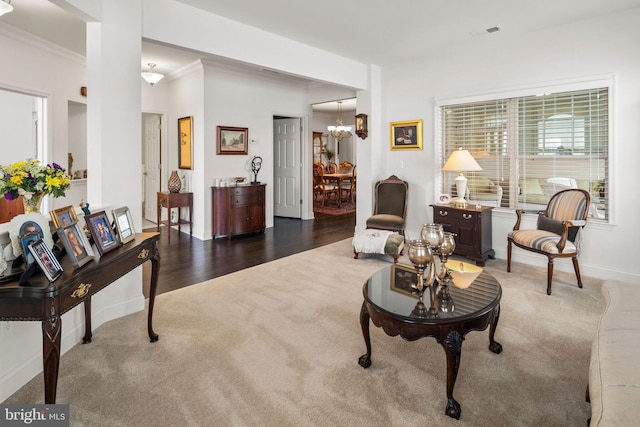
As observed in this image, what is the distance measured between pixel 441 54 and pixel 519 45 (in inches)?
39.5

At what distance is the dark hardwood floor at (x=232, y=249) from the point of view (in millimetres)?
4055

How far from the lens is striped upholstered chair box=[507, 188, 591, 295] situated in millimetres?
3531

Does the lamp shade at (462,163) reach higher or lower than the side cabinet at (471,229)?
higher

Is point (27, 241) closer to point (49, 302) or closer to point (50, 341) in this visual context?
point (49, 302)

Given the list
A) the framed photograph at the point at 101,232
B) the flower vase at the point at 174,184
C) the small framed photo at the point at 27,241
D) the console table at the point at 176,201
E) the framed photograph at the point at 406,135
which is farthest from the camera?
the flower vase at the point at 174,184

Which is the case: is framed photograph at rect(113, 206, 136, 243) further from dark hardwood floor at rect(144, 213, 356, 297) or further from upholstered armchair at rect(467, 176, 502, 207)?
upholstered armchair at rect(467, 176, 502, 207)

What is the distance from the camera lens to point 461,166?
4.46 meters

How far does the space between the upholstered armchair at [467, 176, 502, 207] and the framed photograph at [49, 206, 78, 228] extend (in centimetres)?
460

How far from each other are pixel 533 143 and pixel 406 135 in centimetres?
174

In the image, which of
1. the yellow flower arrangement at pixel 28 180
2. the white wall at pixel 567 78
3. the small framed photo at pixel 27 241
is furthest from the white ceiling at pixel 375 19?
the small framed photo at pixel 27 241

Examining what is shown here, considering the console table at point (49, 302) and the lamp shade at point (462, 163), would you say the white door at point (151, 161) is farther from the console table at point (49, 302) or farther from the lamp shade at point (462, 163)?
the console table at point (49, 302)

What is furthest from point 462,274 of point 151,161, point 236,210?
point 151,161

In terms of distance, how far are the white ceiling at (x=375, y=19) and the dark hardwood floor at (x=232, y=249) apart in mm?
2349

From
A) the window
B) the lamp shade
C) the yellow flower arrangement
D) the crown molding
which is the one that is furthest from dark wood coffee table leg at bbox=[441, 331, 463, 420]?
the crown molding
